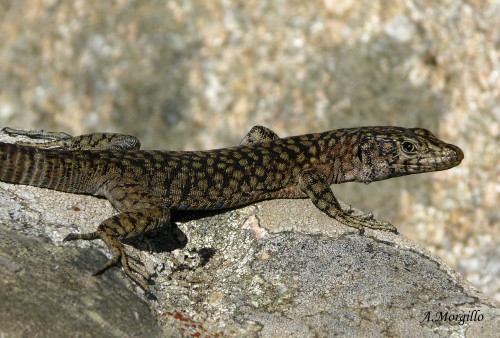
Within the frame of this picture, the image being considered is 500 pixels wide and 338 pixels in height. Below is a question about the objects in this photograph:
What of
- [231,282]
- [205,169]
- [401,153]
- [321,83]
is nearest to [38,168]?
[205,169]

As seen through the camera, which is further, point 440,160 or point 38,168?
point 440,160

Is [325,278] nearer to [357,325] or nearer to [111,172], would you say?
[357,325]

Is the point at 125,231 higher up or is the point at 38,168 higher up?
the point at 38,168

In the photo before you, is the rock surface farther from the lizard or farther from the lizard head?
the lizard head

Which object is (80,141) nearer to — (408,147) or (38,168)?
(38,168)

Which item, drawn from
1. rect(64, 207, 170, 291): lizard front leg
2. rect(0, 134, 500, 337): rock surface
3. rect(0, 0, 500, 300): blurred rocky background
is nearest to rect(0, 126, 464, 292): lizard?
rect(64, 207, 170, 291): lizard front leg

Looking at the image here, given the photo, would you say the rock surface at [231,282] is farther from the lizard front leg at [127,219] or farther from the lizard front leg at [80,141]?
the lizard front leg at [80,141]

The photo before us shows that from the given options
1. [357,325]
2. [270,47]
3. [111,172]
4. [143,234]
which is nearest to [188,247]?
[143,234]
